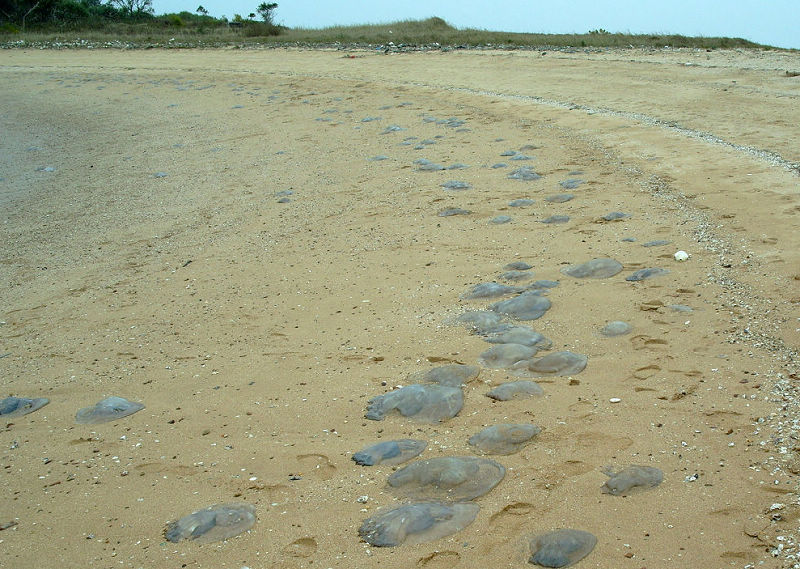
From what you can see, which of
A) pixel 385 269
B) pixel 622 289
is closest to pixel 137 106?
pixel 385 269

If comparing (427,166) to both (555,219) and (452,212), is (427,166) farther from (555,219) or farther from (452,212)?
(555,219)

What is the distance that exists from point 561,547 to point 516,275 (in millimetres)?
2340

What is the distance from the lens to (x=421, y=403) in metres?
3.29

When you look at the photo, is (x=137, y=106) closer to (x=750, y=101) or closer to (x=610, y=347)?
(x=750, y=101)

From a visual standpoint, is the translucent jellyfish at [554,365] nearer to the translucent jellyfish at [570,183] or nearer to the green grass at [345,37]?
the translucent jellyfish at [570,183]

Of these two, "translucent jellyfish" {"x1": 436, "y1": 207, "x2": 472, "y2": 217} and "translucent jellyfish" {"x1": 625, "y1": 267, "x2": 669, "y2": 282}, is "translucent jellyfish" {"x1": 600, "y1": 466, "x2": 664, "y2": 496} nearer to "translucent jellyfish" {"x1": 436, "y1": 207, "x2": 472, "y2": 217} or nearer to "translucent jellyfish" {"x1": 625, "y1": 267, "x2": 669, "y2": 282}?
"translucent jellyfish" {"x1": 625, "y1": 267, "x2": 669, "y2": 282}

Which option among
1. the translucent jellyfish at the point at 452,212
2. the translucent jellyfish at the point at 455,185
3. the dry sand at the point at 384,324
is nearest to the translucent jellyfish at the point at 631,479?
the dry sand at the point at 384,324

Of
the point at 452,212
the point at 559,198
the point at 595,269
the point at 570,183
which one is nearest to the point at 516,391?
the point at 595,269

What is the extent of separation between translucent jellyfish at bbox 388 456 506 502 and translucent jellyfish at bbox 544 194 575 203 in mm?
3242

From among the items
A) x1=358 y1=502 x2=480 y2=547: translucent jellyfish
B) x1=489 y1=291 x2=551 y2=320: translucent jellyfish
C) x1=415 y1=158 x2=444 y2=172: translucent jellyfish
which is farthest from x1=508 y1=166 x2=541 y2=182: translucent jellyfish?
x1=358 y1=502 x2=480 y2=547: translucent jellyfish

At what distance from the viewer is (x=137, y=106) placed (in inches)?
464

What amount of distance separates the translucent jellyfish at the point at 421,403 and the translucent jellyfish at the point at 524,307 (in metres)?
0.79

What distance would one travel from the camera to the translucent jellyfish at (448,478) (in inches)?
107

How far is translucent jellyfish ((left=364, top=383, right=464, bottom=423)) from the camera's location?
323cm
